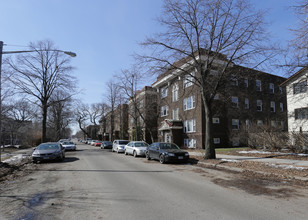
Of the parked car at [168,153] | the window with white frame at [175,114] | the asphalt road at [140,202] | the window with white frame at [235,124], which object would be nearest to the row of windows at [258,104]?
the window with white frame at [235,124]

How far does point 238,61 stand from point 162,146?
762cm

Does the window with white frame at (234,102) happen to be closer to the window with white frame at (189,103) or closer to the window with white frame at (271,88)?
the window with white frame at (189,103)

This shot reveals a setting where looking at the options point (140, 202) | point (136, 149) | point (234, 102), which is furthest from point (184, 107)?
point (140, 202)

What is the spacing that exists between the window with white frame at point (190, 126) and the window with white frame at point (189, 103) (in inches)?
71.1

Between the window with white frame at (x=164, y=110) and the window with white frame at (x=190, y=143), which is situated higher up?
the window with white frame at (x=164, y=110)

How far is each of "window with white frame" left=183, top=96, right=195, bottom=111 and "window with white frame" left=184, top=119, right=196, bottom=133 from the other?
A: 1806 millimetres

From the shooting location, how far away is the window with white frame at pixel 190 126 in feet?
92.3

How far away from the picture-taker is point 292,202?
5684 mm

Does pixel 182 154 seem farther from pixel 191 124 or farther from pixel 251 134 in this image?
pixel 191 124

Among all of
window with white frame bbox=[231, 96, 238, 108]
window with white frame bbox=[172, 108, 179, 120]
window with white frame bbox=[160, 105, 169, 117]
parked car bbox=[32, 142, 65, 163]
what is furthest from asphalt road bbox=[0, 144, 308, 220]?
window with white frame bbox=[160, 105, 169, 117]

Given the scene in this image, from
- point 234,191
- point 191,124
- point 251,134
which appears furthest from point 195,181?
point 191,124

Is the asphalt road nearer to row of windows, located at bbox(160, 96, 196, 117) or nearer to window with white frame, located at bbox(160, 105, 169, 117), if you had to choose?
row of windows, located at bbox(160, 96, 196, 117)

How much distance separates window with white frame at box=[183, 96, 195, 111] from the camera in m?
28.7

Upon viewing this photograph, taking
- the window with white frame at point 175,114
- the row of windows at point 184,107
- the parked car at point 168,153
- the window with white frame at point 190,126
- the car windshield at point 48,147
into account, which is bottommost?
the parked car at point 168,153
